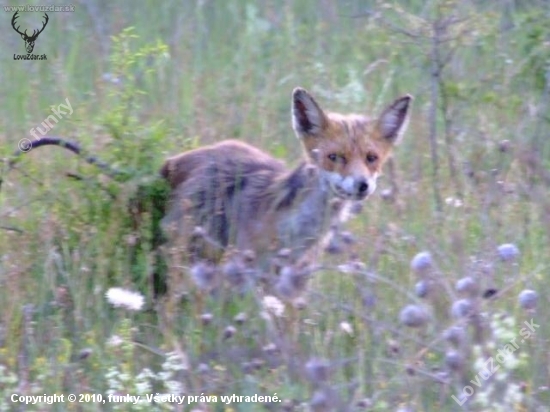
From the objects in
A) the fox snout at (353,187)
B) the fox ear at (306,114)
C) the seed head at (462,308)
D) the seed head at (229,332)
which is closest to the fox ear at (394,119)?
the fox ear at (306,114)

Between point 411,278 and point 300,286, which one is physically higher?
point 300,286

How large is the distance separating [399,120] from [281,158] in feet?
4.45

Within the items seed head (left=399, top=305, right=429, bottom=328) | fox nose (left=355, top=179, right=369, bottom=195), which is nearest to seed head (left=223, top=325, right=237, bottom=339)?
seed head (left=399, top=305, right=429, bottom=328)

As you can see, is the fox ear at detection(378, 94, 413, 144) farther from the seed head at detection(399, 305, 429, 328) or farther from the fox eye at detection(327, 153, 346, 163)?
the seed head at detection(399, 305, 429, 328)

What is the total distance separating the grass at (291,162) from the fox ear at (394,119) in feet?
0.82

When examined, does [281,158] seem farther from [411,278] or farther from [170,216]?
[411,278]

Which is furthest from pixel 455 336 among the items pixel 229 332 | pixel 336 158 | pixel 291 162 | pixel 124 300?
pixel 291 162

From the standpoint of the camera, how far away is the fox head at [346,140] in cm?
585

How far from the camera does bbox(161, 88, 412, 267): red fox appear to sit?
5.76 metres

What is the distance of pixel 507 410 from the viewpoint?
3.56 metres

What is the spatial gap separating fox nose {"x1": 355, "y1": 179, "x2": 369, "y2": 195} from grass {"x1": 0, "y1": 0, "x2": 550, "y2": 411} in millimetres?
164

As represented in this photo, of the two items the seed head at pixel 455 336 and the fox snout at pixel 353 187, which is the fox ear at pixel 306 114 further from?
the seed head at pixel 455 336

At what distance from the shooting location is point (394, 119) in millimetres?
6203

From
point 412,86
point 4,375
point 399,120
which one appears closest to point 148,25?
point 412,86
